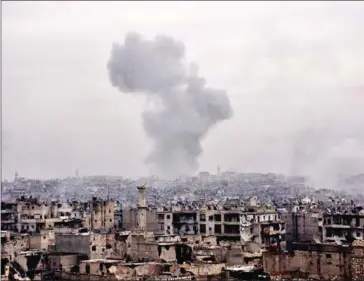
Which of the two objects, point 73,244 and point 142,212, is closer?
point 73,244

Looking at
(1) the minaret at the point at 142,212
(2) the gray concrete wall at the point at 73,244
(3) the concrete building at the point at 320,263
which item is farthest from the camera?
(1) the minaret at the point at 142,212

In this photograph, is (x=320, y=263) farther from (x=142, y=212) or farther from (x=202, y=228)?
(x=142, y=212)

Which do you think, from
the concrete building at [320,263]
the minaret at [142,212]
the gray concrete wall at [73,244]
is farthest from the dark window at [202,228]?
the concrete building at [320,263]

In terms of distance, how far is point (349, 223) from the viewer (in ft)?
25.4

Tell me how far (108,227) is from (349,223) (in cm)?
268

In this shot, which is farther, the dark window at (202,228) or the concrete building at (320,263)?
the dark window at (202,228)

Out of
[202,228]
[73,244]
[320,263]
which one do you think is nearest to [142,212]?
[202,228]

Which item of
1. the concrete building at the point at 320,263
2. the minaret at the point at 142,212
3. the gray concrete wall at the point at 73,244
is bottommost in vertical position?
the concrete building at the point at 320,263

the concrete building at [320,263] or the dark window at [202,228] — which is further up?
the dark window at [202,228]

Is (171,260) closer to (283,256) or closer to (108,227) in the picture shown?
(283,256)

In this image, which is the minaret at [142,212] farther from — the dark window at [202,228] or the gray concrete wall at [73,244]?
the gray concrete wall at [73,244]

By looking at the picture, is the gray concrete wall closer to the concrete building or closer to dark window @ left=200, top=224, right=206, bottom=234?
the concrete building

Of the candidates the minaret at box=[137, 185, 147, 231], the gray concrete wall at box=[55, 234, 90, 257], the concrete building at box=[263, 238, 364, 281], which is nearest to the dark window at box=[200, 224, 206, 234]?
the minaret at box=[137, 185, 147, 231]

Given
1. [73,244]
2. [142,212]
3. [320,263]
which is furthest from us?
[142,212]
